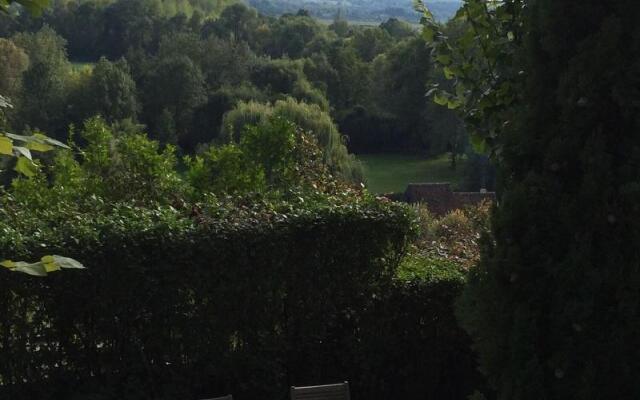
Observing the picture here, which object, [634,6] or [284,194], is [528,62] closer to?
[634,6]

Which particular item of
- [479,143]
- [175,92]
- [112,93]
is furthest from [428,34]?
[175,92]

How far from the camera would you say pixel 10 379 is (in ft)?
19.5

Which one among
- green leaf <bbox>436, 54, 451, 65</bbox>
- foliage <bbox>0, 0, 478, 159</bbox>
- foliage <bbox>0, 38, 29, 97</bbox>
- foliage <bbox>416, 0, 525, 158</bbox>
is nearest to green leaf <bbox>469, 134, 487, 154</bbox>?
foliage <bbox>416, 0, 525, 158</bbox>

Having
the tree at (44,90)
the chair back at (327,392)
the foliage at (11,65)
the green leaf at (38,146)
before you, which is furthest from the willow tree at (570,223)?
the foliage at (11,65)

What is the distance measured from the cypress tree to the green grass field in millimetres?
42367

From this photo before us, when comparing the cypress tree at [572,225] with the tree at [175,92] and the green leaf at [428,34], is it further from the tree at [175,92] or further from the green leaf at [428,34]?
the tree at [175,92]

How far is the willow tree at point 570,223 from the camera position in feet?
9.20

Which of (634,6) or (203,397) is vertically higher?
(634,6)

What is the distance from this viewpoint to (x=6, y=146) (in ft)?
6.44

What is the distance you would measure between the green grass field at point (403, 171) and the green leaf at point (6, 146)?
43.5 metres

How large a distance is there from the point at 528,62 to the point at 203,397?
4.47 metres

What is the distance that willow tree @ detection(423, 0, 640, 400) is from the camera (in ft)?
9.20

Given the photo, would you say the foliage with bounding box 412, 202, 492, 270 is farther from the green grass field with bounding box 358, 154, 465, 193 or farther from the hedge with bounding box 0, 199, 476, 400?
the green grass field with bounding box 358, 154, 465, 193

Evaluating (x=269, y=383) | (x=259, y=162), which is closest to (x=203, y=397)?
(x=269, y=383)
